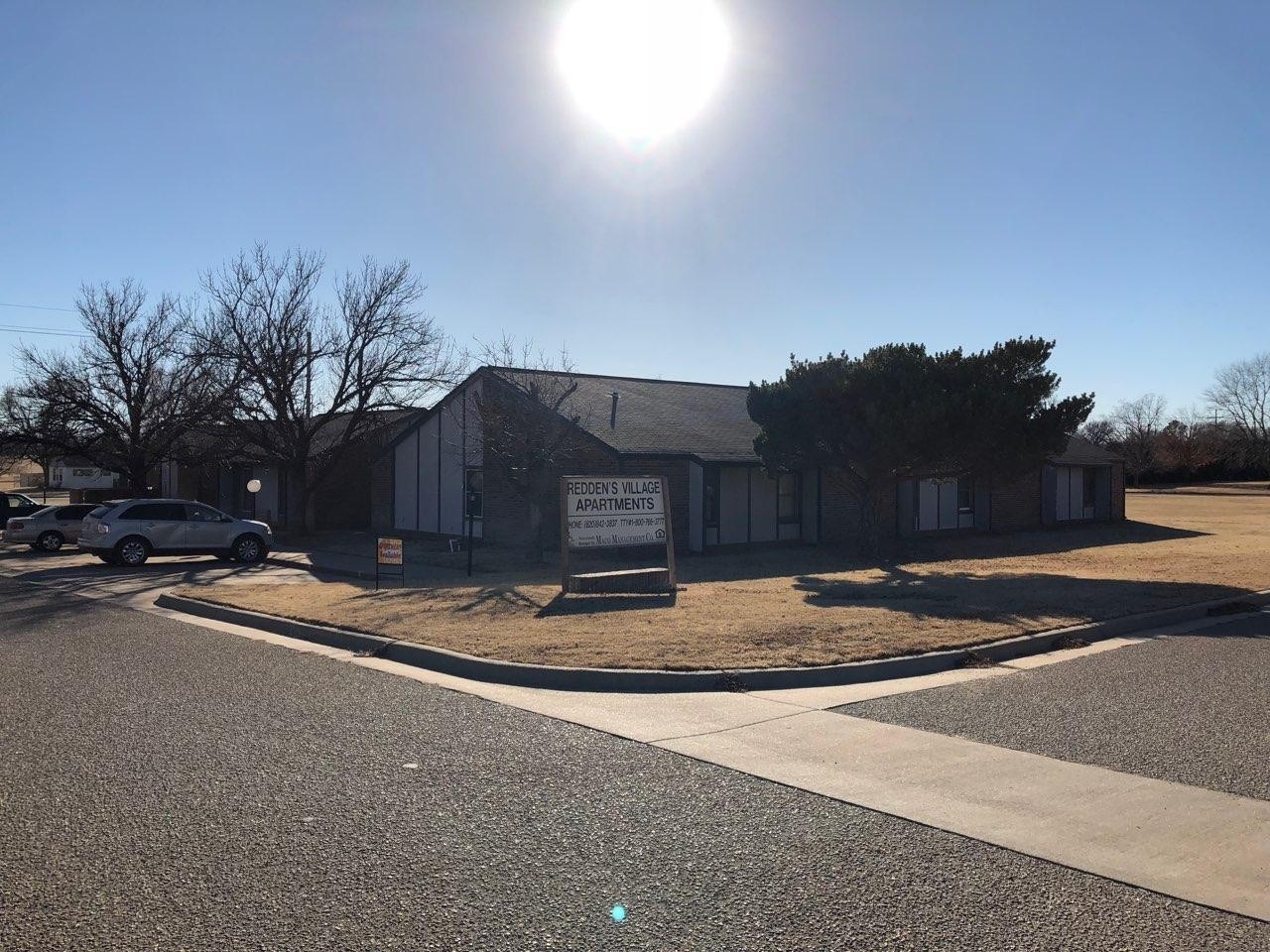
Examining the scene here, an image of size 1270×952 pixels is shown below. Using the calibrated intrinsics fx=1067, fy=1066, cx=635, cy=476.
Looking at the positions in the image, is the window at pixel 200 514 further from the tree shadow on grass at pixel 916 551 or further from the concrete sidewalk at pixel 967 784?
the concrete sidewalk at pixel 967 784

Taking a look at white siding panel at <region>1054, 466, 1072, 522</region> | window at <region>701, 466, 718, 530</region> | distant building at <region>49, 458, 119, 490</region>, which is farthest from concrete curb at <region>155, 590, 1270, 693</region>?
distant building at <region>49, 458, 119, 490</region>

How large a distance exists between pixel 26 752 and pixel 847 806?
548cm

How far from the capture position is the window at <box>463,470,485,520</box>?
72.8 feet

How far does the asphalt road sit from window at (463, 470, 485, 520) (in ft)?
45.4

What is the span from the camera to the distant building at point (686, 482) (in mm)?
26328

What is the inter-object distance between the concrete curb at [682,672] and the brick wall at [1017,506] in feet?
73.4

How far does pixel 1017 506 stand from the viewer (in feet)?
117

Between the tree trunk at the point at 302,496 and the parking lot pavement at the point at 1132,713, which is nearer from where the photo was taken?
the parking lot pavement at the point at 1132,713

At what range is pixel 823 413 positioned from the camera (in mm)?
24141

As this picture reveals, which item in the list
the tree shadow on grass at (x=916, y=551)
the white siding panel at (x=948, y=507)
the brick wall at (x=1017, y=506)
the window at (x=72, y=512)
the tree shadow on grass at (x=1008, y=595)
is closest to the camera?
the tree shadow on grass at (x=1008, y=595)

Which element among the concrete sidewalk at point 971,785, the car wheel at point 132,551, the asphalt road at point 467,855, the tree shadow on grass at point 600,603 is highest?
the car wheel at point 132,551

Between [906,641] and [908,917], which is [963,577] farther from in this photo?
[908,917]

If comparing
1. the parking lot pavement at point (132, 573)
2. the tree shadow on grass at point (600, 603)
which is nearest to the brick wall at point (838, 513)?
the tree shadow on grass at point (600, 603)

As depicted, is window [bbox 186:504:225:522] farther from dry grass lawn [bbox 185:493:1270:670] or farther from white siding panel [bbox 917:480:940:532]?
white siding panel [bbox 917:480:940:532]
